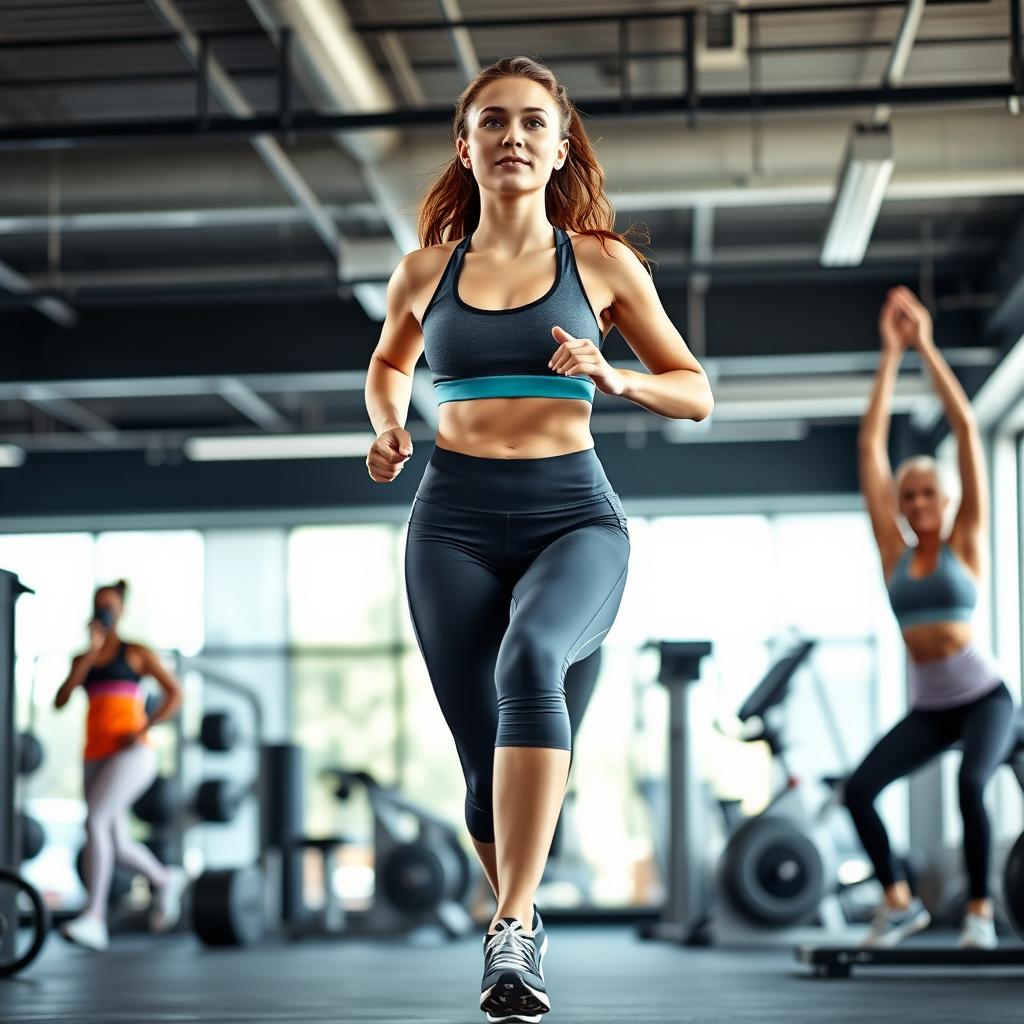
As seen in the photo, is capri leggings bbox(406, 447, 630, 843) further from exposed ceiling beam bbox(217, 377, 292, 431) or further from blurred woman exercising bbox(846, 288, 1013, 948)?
exposed ceiling beam bbox(217, 377, 292, 431)

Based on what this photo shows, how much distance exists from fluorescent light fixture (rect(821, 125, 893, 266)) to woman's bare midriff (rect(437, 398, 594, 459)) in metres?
3.69

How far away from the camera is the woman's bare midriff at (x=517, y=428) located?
6.50ft

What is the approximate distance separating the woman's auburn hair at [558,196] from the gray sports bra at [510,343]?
160 mm

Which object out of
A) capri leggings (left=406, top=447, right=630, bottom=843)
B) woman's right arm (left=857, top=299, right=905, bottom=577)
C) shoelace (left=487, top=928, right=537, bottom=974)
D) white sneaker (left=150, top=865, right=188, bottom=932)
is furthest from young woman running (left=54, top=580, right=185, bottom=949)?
shoelace (left=487, top=928, right=537, bottom=974)

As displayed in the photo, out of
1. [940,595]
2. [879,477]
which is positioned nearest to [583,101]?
[879,477]

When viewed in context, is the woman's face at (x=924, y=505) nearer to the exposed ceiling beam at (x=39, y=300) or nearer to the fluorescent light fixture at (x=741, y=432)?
the exposed ceiling beam at (x=39, y=300)

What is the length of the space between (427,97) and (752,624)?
20.8 feet

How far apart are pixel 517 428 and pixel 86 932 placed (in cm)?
462

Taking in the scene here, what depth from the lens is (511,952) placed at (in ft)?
5.66

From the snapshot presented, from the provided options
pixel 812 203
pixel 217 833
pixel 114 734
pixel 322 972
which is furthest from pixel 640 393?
pixel 217 833

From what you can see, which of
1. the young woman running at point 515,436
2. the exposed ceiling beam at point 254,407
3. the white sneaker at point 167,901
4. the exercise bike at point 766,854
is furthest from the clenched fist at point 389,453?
the exposed ceiling beam at point 254,407

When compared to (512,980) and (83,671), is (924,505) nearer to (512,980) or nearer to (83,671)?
(512,980)

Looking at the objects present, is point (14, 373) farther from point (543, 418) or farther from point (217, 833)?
point (543, 418)

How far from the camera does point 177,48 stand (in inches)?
246
